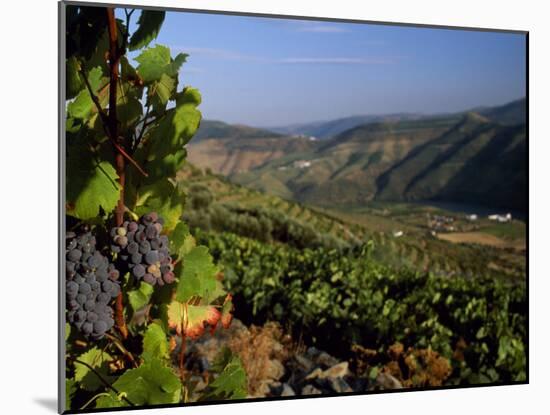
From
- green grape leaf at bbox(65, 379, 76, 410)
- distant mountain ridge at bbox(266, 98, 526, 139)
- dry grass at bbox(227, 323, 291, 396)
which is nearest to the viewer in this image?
green grape leaf at bbox(65, 379, 76, 410)

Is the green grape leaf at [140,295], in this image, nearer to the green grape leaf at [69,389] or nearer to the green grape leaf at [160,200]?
the green grape leaf at [160,200]

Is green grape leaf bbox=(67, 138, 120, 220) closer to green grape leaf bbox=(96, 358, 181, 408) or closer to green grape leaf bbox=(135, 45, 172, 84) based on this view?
green grape leaf bbox=(135, 45, 172, 84)

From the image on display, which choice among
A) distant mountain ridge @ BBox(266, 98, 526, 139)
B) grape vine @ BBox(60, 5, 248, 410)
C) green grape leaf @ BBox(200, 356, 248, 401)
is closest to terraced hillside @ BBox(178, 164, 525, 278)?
distant mountain ridge @ BBox(266, 98, 526, 139)

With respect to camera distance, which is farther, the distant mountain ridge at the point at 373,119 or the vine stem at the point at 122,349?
the distant mountain ridge at the point at 373,119

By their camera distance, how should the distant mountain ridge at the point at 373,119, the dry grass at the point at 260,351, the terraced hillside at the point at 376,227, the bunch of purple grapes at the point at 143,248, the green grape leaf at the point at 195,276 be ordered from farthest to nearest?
the terraced hillside at the point at 376,227 → the distant mountain ridge at the point at 373,119 → the dry grass at the point at 260,351 → the green grape leaf at the point at 195,276 → the bunch of purple grapes at the point at 143,248

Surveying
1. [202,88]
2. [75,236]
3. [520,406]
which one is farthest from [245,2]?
[520,406]

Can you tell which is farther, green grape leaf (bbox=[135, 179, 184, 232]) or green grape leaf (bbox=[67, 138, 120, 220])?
green grape leaf (bbox=[135, 179, 184, 232])

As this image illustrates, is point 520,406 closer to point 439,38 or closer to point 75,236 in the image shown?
point 439,38

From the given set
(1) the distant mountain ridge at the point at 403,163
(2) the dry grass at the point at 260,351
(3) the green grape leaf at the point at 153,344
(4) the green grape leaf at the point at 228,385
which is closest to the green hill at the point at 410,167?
(1) the distant mountain ridge at the point at 403,163
